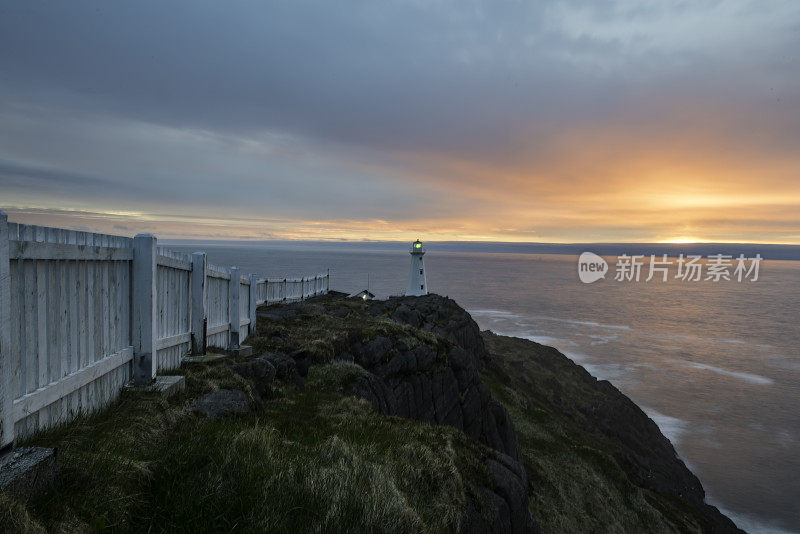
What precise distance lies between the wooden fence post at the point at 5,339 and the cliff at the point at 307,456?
0.51m

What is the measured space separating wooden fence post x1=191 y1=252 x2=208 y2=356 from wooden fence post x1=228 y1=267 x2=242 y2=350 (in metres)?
2.13

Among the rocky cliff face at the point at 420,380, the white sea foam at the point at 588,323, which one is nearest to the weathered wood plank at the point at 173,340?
the rocky cliff face at the point at 420,380

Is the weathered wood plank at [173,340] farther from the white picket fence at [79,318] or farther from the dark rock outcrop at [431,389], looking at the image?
the dark rock outcrop at [431,389]

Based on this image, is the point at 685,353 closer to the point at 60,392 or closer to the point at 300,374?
the point at 300,374

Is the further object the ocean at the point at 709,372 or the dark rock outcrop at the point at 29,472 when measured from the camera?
the ocean at the point at 709,372

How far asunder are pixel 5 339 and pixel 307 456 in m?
3.04

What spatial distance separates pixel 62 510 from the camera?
3.07 m

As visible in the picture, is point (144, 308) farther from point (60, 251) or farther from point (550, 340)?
point (550, 340)

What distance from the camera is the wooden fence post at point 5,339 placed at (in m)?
3.73

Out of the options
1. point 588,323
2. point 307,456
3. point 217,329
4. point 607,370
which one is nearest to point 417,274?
point 607,370

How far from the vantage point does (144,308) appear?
21.0 ft

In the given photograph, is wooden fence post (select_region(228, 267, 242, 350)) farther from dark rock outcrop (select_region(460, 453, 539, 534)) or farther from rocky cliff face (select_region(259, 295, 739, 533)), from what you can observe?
dark rock outcrop (select_region(460, 453, 539, 534))

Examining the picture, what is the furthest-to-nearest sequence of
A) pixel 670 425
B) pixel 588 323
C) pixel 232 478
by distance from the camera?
pixel 588 323
pixel 670 425
pixel 232 478

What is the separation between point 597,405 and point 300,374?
34768mm
